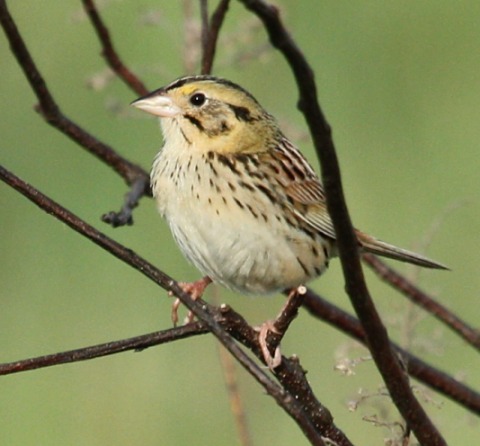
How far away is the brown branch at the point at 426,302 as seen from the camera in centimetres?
262

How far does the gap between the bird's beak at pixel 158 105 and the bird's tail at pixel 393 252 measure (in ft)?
1.71

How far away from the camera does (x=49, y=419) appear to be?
4.30 meters

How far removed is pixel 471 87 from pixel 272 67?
89cm

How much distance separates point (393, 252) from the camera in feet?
10.3

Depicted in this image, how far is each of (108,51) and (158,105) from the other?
22cm

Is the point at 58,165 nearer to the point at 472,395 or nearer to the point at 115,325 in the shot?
the point at 115,325

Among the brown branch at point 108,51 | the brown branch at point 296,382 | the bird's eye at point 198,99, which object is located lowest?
the brown branch at point 296,382

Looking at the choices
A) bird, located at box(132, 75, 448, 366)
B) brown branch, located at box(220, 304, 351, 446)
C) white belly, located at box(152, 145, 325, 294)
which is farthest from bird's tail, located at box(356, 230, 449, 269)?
brown branch, located at box(220, 304, 351, 446)

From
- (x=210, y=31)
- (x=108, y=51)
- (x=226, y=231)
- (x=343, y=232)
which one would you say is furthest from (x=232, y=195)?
(x=343, y=232)

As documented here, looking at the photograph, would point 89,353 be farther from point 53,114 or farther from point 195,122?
point 195,122

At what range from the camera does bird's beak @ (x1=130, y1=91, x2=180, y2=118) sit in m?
2.83

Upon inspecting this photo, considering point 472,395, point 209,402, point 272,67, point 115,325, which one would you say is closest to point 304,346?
point 209,402

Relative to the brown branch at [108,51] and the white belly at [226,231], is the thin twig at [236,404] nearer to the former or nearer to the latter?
the white belly at [226,231]

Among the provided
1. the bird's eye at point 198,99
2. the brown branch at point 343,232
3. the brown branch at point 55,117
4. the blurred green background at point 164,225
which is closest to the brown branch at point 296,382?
the brown branch at point 343,232
